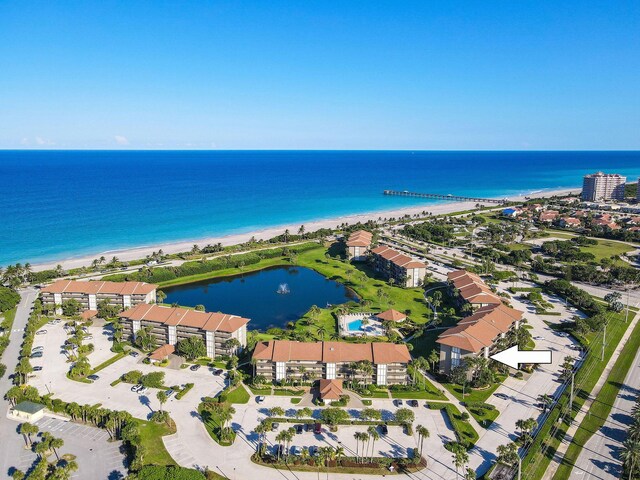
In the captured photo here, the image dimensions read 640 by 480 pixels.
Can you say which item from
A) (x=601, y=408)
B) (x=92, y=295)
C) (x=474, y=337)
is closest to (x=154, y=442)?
(x=474, y=337)

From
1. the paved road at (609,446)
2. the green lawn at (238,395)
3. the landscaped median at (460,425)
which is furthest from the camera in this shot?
the green lawn at (238,395)

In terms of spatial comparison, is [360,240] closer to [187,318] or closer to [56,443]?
[187,318]

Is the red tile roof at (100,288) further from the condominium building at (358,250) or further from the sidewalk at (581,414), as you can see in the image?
the sidewalk at (581,414)

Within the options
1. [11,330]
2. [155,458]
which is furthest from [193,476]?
[11,330]

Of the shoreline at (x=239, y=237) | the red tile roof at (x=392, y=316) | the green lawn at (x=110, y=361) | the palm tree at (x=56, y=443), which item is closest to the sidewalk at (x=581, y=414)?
the red tile roof at (x=392, y=316)

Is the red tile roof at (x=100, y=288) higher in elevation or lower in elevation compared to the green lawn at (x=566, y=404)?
higher

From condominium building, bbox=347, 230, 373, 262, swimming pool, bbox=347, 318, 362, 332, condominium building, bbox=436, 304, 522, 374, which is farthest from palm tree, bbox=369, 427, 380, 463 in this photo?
condominium building, bbox=347, 230, 373, 262

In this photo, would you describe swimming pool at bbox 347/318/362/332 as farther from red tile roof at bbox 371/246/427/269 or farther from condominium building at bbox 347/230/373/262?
condominium building at bbox 347/230/373/262
